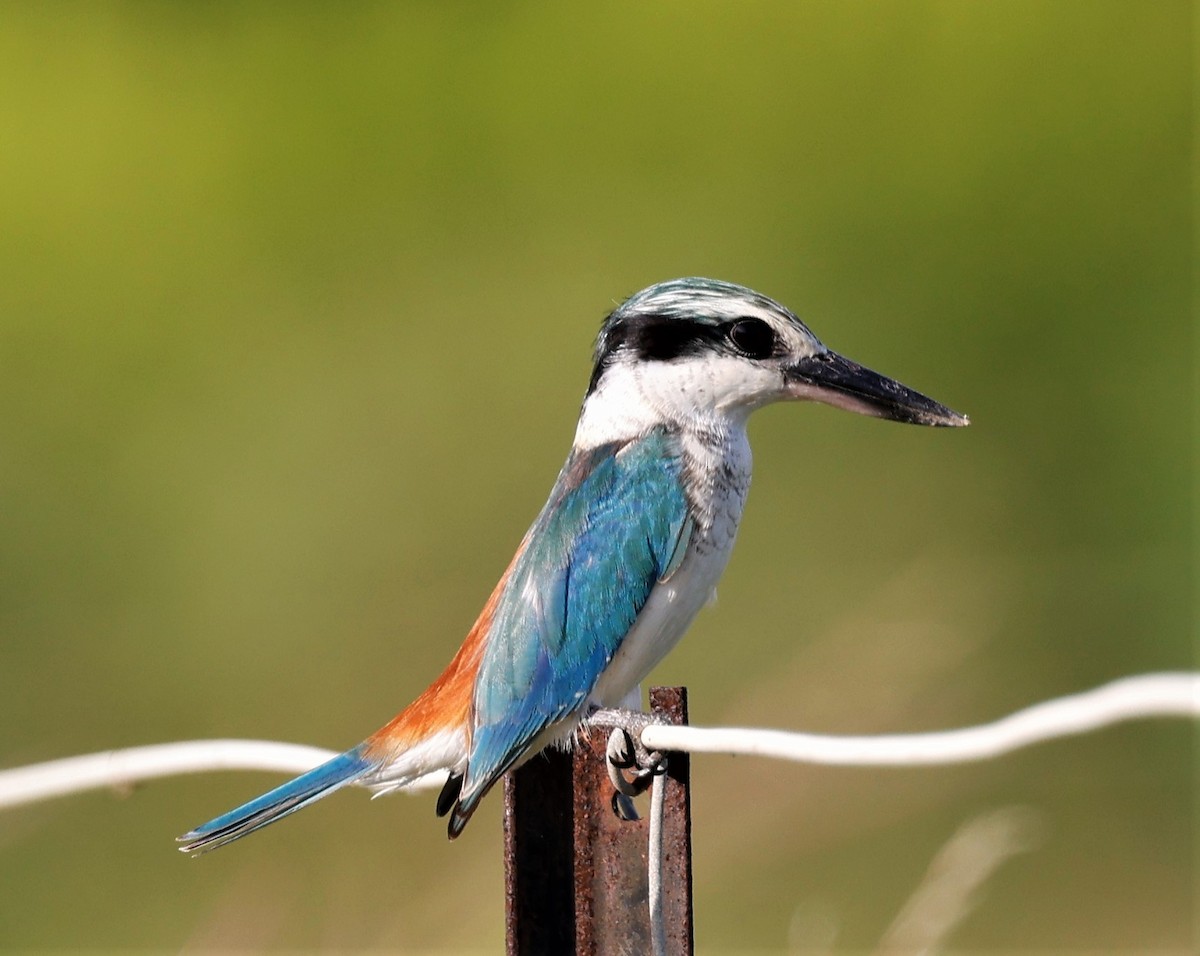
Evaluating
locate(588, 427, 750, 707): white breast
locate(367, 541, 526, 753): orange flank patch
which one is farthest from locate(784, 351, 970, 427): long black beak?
locate(367, 541, 526, 753): orange flank patch

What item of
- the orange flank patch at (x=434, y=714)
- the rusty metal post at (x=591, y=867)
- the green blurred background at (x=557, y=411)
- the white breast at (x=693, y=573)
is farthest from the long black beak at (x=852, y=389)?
the green blurred background at (x=557, y=411)

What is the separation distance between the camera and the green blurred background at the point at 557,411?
115 inches

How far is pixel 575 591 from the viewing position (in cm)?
178

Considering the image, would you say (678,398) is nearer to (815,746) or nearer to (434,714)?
(434,714)

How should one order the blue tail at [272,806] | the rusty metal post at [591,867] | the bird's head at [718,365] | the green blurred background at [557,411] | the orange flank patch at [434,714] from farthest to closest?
the green blurred background at [557,411] < the bird's head at [718,365] < the orange flank patch at [434,714] < the blue tail at [272,806] < the rusty metal post at [591,867]

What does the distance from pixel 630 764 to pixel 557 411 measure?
8.22 feet

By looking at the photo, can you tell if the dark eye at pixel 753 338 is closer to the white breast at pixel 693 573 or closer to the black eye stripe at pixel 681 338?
the black eye stripe at pixel 681 338

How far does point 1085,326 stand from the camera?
3982 millimetres

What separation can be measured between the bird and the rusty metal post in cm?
20

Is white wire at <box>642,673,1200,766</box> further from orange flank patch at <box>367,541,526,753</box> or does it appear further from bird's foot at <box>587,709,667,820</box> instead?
orange flank patch at <box>367,541,526,753</box>

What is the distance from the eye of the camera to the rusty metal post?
1306mm

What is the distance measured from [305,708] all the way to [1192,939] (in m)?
A: 1.75

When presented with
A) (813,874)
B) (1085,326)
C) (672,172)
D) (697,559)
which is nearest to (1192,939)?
(813,874)

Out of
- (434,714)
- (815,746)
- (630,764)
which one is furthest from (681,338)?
(815,746)
